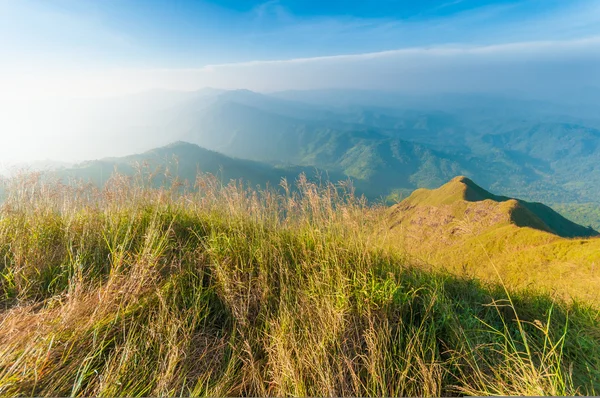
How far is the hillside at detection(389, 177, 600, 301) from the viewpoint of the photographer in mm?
5203

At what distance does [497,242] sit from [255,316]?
55.0 meters

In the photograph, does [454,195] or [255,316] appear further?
[454,195]

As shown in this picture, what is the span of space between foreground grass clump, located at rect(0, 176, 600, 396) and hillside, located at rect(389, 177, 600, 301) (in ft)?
2.76

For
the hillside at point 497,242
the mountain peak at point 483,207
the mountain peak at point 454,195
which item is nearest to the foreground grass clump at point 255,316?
the hillside at point 497,242

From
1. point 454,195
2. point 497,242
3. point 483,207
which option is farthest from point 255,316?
point 454,195

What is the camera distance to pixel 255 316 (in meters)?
3.28

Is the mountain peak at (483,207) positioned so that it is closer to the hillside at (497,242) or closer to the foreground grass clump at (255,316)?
the hillside at (497,242)

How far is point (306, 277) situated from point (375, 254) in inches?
42.1

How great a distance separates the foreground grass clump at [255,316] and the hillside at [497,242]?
2.76 ft

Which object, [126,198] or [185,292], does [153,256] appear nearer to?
[185,292]

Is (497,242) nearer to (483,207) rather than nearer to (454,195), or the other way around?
(483,207)

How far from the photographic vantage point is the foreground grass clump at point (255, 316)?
7.97 feet

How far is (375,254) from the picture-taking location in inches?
159

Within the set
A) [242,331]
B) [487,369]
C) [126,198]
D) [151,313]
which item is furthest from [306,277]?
[126,198]
